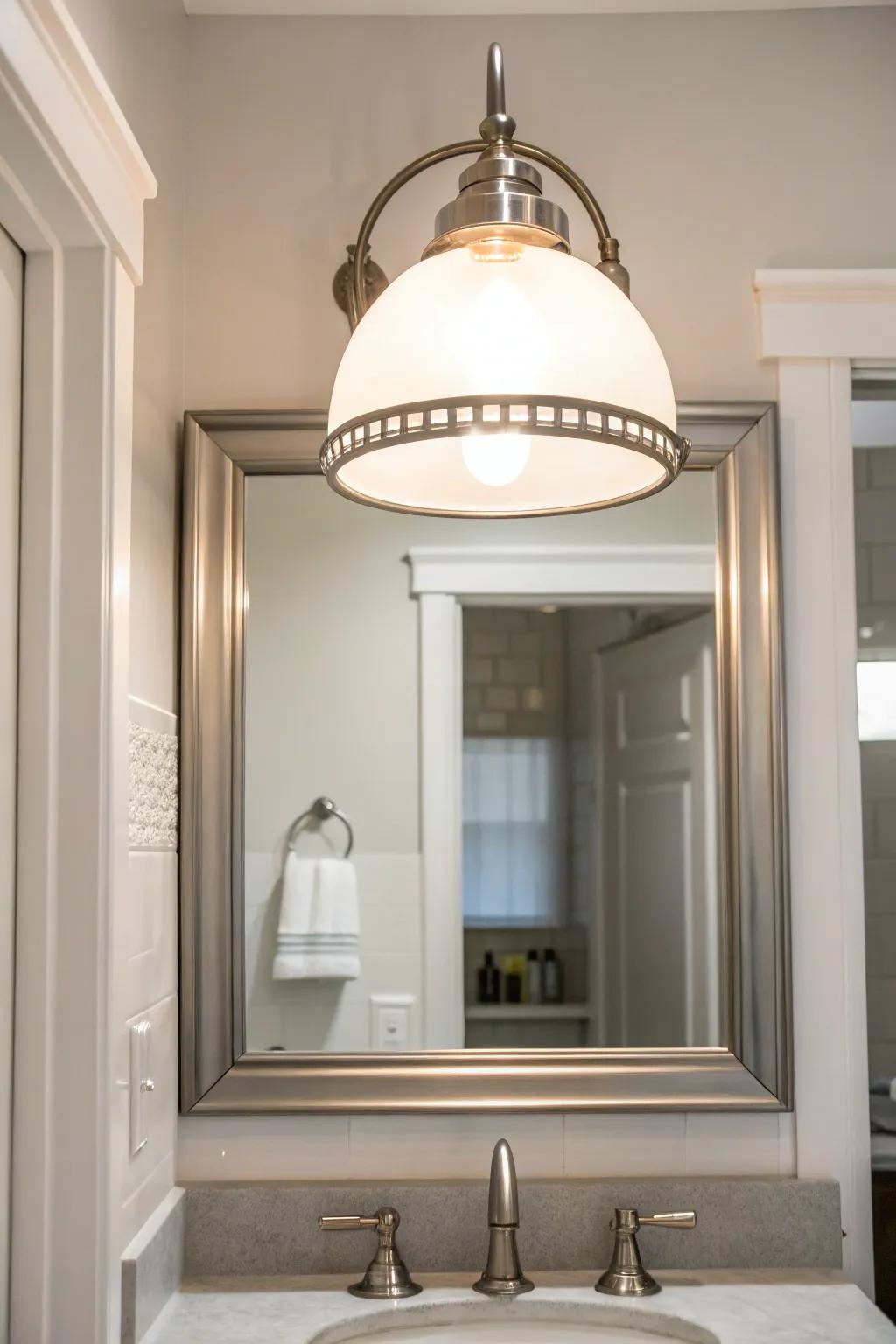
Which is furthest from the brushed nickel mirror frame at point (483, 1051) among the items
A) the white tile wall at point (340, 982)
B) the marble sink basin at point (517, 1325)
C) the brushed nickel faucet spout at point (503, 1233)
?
the marble sink basin at point (517, 1325)

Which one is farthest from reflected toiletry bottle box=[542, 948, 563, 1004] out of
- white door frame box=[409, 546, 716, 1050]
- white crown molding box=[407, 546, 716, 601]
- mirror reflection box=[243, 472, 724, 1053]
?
white crown molding box=[407, 546, 716, 601]

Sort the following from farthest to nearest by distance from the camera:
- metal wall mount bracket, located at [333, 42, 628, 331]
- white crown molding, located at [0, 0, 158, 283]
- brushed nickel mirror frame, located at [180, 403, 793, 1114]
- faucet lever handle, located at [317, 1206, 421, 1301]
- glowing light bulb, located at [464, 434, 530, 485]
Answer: brushed nickel mirror frame, located at [180, 403, 793, 1114] < faucet lever handle, located at [317, 1206, 421, 1301] < glowing light bulb, located at [464, 434, 530, 485] < metal wall mount bracket, located at [333, 42, 628, 331] < white crown molding, located at [0, 0, 158, 283]

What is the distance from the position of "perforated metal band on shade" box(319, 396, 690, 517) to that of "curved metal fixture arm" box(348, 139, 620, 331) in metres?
0.39

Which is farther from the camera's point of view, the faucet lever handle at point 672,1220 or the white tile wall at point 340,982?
the white tile wall at point 340,982

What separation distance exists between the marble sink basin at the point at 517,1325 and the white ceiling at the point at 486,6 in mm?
1603

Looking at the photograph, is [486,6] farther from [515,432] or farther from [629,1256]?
[629,1256]

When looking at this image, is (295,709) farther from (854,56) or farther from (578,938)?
(854,56)

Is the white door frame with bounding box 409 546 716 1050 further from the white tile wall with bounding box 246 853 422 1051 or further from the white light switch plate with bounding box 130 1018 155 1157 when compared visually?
the white light switch plate with bounding box 130 1018 155 1157

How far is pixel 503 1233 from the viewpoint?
1.52 metres

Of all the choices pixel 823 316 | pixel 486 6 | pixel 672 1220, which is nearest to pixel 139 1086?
pixel 672 1220

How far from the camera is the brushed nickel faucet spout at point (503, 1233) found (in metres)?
1.50

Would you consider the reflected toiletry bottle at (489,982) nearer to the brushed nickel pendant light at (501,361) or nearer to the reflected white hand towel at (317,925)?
the reflected white hand towel at (317,925)

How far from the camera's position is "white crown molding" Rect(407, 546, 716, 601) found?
171 cm

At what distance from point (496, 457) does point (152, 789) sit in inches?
22.2
